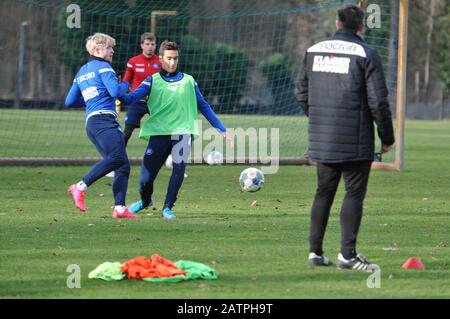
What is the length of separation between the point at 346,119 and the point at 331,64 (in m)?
0.43

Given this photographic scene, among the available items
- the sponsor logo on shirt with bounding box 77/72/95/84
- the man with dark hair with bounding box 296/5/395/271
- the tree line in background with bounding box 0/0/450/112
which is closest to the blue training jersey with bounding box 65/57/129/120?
the sponsor logo on shirt with bounding box 77/72/95/84

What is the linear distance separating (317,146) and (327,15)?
180 feet

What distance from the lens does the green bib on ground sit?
1171 centimetres

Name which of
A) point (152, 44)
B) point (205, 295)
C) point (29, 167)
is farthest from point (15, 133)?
point (205, 295)

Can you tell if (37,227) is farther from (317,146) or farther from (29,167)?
(29,167)

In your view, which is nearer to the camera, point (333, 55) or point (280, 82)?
point (333, 55)

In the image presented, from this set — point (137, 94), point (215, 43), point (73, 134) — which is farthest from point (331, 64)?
point (215, 43)

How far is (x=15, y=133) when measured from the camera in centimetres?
3084

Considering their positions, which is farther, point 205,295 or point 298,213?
point 298,213

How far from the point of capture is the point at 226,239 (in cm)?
1005

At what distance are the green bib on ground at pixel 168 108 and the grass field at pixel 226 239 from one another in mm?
949

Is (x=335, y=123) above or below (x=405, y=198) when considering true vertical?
above

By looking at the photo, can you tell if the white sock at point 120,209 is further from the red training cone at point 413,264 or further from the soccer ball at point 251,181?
the red training cone at point 413,264

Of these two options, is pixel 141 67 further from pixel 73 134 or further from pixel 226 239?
pixel 73 134
